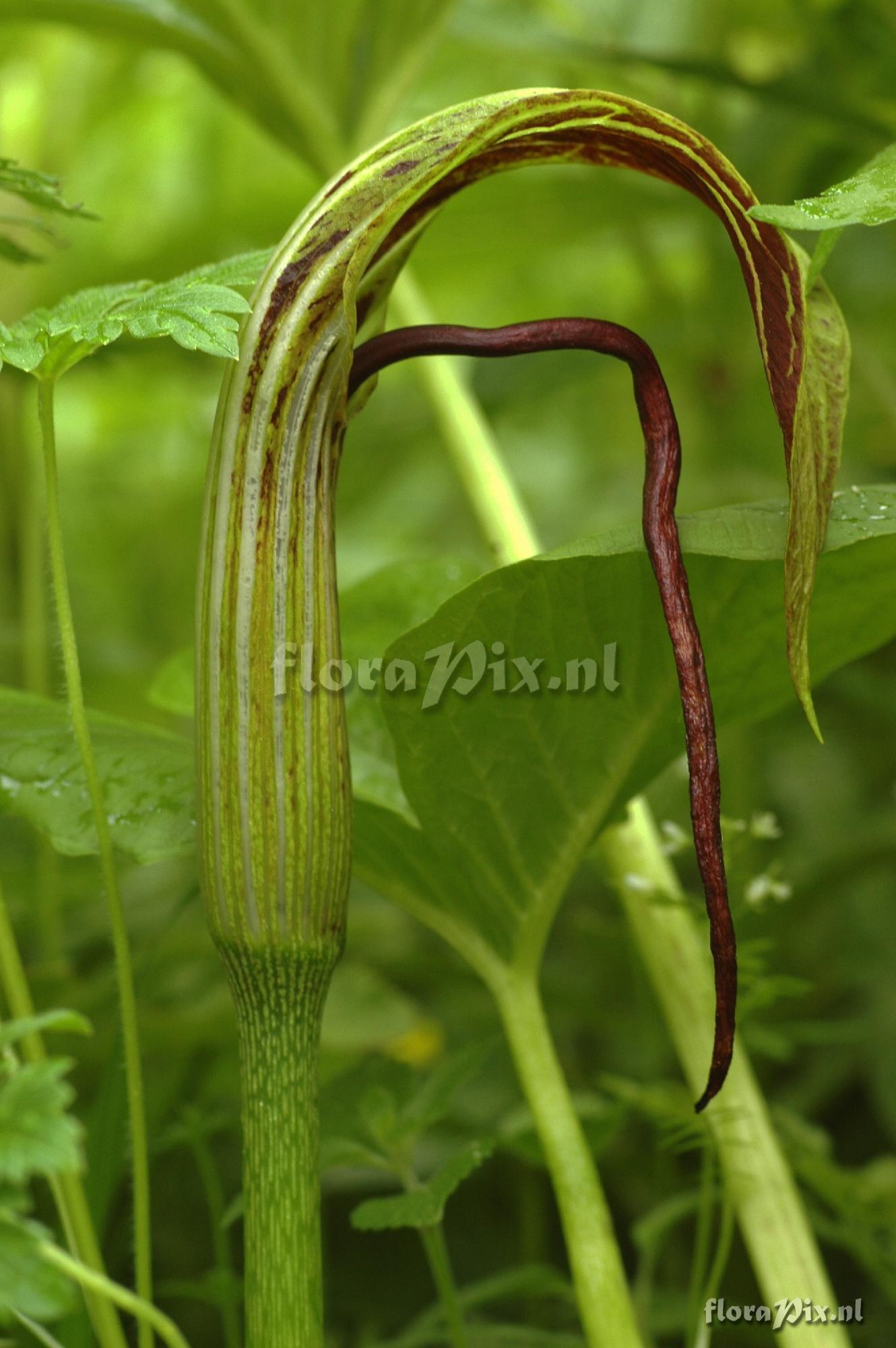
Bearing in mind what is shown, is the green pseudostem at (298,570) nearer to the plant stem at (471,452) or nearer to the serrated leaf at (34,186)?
the serrated leaf at (34,186)

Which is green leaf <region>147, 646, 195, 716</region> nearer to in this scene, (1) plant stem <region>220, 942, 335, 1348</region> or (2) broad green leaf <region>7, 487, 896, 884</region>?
(2) broad green leaf <region>7, 487, 896, 884</region>

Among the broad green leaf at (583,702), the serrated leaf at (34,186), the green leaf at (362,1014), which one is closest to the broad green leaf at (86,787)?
the broad green leaf at (583,702)

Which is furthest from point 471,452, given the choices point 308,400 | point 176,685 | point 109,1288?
point 109,1288

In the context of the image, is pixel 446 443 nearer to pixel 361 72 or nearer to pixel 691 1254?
pixel 361 72

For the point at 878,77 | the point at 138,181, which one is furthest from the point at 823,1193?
the point at 138,181

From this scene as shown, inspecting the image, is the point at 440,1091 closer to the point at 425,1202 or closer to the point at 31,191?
the point at 425,1202
